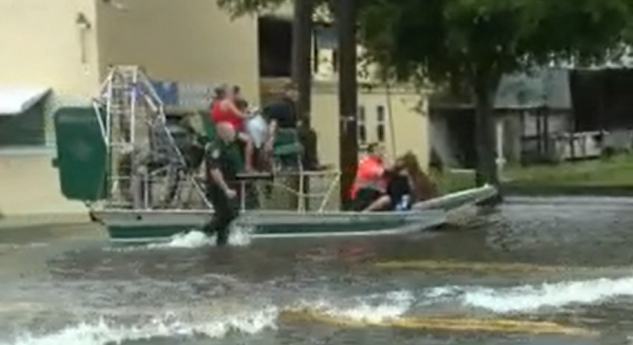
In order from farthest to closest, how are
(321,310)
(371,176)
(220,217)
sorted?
(371,176) → (220,217) → (321,310)

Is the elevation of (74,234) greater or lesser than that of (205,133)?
lesser

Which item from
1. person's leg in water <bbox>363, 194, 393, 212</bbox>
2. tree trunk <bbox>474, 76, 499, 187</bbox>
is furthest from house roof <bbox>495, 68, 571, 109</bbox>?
person's leg in water <bbox>363, 194, 393, 212</bbox>

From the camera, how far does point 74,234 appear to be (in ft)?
80.8

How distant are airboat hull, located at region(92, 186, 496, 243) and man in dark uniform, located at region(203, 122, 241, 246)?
246 mm

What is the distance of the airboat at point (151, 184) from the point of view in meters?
20.8

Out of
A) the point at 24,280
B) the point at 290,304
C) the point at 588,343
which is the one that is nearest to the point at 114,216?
the point at 24,280

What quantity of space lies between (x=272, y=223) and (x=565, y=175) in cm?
2592

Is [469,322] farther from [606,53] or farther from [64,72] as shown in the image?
[606,53]

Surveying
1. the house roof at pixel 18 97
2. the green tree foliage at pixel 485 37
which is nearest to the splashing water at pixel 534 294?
the green tree foliage at pixel 485 37

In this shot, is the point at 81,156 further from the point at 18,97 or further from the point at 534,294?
the point at 18,97

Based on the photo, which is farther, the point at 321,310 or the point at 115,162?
the point at 115,162

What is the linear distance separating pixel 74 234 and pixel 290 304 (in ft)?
37.0

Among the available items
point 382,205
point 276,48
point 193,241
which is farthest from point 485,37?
point 276,48

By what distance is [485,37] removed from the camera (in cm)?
3000
